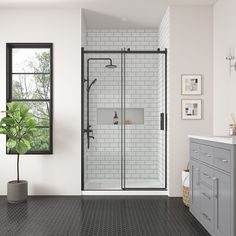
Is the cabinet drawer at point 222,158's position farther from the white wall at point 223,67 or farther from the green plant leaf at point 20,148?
the green plant leaf at point 20,148

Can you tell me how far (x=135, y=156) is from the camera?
562cm

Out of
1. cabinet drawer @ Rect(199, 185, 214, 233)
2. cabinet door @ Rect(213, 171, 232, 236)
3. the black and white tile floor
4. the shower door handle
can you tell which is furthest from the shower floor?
cabinet door @ Rect(213, 171, 232, 236)

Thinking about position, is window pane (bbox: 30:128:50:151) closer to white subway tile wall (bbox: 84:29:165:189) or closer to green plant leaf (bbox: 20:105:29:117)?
green plant leaf (bbox: 20:105:29:117)

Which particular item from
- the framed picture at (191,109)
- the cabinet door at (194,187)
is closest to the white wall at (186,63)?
the framed picture at (191,109)

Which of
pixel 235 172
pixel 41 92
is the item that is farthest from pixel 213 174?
pixel 41 92

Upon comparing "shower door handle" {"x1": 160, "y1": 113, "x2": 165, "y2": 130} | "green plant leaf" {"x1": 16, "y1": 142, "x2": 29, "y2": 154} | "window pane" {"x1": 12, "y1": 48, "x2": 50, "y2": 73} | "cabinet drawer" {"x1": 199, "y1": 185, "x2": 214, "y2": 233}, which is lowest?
"cabinet drawer" {"x1": 199, "y1": 185, "x2": 214, "y2": 233}

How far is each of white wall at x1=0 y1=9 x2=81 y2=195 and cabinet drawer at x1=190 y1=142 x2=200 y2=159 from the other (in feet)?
6.38

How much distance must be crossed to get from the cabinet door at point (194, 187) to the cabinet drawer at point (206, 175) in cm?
17

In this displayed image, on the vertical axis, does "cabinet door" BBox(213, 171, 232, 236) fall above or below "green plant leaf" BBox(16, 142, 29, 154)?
below

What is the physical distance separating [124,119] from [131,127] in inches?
8.5

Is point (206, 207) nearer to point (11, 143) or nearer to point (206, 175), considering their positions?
point (206, 175)

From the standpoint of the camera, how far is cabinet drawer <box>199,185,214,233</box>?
3129 mm

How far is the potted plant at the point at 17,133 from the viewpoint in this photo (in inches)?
180

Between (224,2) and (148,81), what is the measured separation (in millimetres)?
1951
